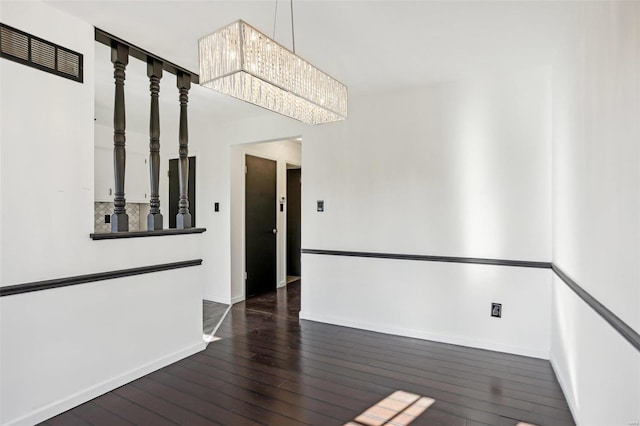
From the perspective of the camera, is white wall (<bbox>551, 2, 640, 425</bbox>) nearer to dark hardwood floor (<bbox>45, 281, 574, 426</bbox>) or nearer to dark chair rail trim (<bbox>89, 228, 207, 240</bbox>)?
dark hardwood floor (<bbox>45, 281, 574, 426</bbox>)

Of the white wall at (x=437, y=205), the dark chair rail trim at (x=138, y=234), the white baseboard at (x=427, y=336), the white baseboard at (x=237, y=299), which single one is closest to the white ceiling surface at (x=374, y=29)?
the white wall at (x=437, y=205)

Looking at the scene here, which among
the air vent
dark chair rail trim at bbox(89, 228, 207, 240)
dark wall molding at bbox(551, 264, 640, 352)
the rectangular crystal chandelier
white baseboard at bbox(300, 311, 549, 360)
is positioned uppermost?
the air vent

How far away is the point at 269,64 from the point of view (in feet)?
5.60

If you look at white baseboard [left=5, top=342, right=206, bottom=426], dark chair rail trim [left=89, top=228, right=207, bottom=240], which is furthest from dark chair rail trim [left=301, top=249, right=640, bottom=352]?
white baseboard [left=5, top=342, right=206, bottom=426]

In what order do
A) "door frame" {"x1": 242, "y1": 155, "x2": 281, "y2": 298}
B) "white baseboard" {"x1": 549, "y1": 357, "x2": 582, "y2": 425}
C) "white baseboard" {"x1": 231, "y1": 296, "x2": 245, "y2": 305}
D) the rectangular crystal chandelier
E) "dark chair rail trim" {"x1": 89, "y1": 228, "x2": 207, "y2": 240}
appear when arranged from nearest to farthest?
1. the rectangular crystal chandelier
2. "white baseboard" {"x1": 549, "y1": 357, "x2": 582, "y2": 425}
3. "dark chair rail trim" {"x1": 89, "y1": 228, "x2": 207, "y2": 240}
4. "white baseboard" {"x1": 231, "y1": 296, "x2": 245, "y2": 305}
5. "door frame" {"x1": 242, "y1": 155, "x2": 281, "y2": 298}

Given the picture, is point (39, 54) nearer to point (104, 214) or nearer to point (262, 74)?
point (262, 74)

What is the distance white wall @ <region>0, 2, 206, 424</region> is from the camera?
200cm

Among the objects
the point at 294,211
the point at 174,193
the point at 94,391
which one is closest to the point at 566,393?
the point at 94,391

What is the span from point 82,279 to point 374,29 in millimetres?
2566

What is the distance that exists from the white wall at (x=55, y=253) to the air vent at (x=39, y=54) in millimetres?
41

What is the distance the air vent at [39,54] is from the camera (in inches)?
77.7

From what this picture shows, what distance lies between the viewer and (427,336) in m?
3.47

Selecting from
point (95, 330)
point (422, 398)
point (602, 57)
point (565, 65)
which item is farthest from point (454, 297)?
point (95, 330)

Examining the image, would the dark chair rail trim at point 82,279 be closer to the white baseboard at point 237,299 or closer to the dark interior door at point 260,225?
the white baseboard at point 237,299
